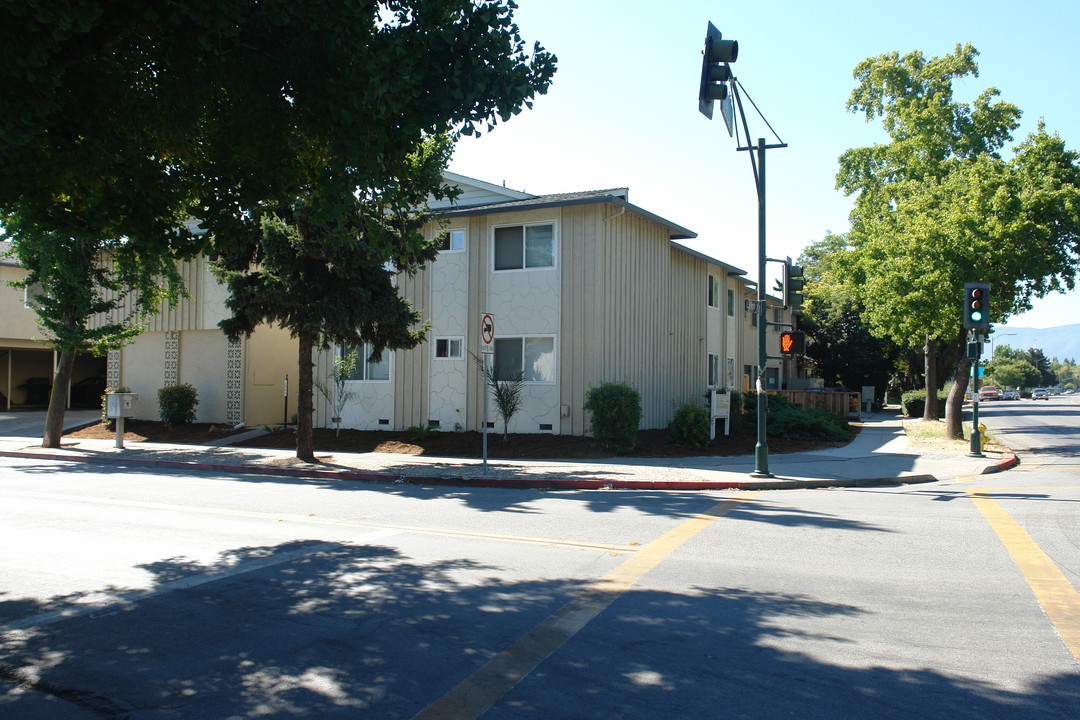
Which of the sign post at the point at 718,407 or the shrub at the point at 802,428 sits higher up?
the sign post at the point at 718,407

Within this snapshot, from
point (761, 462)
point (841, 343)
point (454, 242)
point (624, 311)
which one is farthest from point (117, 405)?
point (841, 343)

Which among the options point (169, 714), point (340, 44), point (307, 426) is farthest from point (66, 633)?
point (307, 426)

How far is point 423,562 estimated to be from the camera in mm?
7586

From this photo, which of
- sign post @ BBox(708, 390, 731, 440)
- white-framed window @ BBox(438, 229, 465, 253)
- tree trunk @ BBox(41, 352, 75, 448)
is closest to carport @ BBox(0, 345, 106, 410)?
tree trunk @ BBox(41, 352, 75, 448)

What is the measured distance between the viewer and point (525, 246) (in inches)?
798

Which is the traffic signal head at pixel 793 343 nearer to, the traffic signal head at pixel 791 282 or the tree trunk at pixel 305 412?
the traffic signal head at pixel 791 282

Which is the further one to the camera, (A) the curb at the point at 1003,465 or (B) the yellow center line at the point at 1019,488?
(A) the curb at the point at 1003,465

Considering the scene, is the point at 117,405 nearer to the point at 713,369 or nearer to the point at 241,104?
the point at 241,104

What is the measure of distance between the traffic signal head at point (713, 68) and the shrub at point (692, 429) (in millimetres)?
9787

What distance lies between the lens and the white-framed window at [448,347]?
833 inches

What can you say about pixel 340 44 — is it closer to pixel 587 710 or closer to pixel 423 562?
pixel 423 562

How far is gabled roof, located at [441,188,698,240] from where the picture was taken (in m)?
18.8

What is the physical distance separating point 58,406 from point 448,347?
36.4 feet

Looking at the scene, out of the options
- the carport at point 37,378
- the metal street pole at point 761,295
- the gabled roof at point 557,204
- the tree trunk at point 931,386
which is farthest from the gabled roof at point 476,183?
the carport at point 37,378
